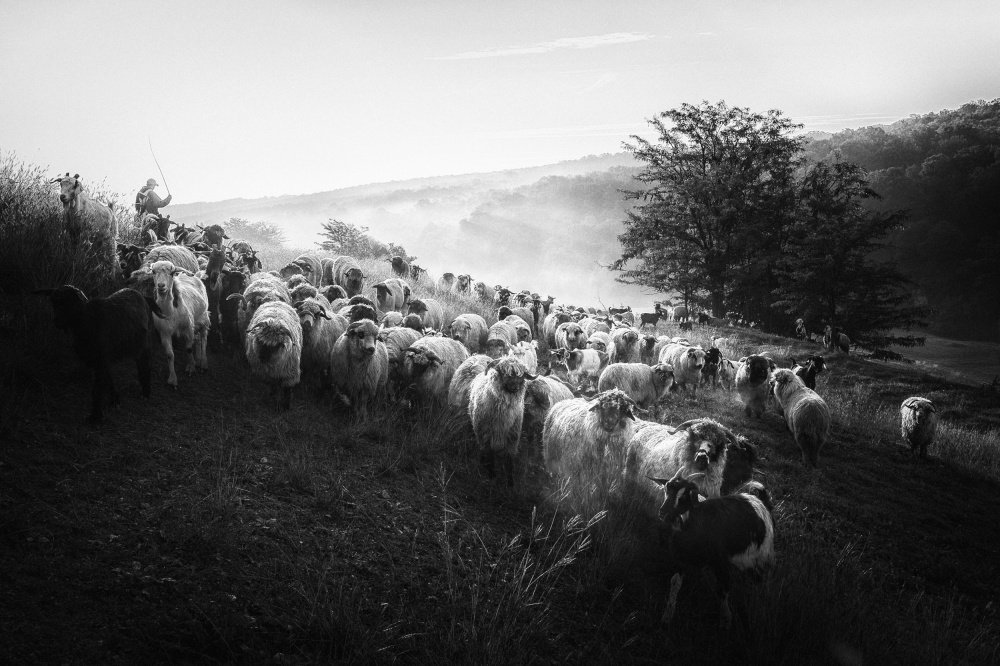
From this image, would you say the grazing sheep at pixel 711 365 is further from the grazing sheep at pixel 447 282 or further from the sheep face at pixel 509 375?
the grazing sheep at pixel 447 282

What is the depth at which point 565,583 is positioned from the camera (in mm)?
4750

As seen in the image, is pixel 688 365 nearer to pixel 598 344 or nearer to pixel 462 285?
pixel 598 344

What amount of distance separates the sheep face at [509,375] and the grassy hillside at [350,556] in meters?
1.15

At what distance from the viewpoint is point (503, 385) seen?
723cm

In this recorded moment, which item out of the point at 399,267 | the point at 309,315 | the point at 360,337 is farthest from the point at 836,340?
the point at 309,315

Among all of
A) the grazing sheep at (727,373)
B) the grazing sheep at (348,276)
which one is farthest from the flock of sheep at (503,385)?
the grazing sheep at (348,276)

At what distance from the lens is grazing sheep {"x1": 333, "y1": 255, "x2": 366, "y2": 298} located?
622 inches

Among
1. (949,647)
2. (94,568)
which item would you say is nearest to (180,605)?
(94,568)

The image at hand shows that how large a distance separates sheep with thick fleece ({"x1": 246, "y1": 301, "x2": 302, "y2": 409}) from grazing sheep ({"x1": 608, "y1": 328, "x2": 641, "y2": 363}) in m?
10.3

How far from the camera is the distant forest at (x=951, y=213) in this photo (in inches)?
1578

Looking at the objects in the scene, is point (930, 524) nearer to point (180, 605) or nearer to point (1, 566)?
point (180, 605)

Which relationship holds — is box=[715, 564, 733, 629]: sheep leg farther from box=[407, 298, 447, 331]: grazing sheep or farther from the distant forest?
the distant forest

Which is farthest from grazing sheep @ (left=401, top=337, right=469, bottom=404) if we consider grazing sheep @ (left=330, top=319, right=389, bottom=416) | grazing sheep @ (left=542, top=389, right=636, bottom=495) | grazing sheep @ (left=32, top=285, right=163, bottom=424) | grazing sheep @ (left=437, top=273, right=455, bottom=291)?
grazing sheep @ (left=437, top=273, right=455, bottom=291)

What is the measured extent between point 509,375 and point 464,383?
1.88 meters
